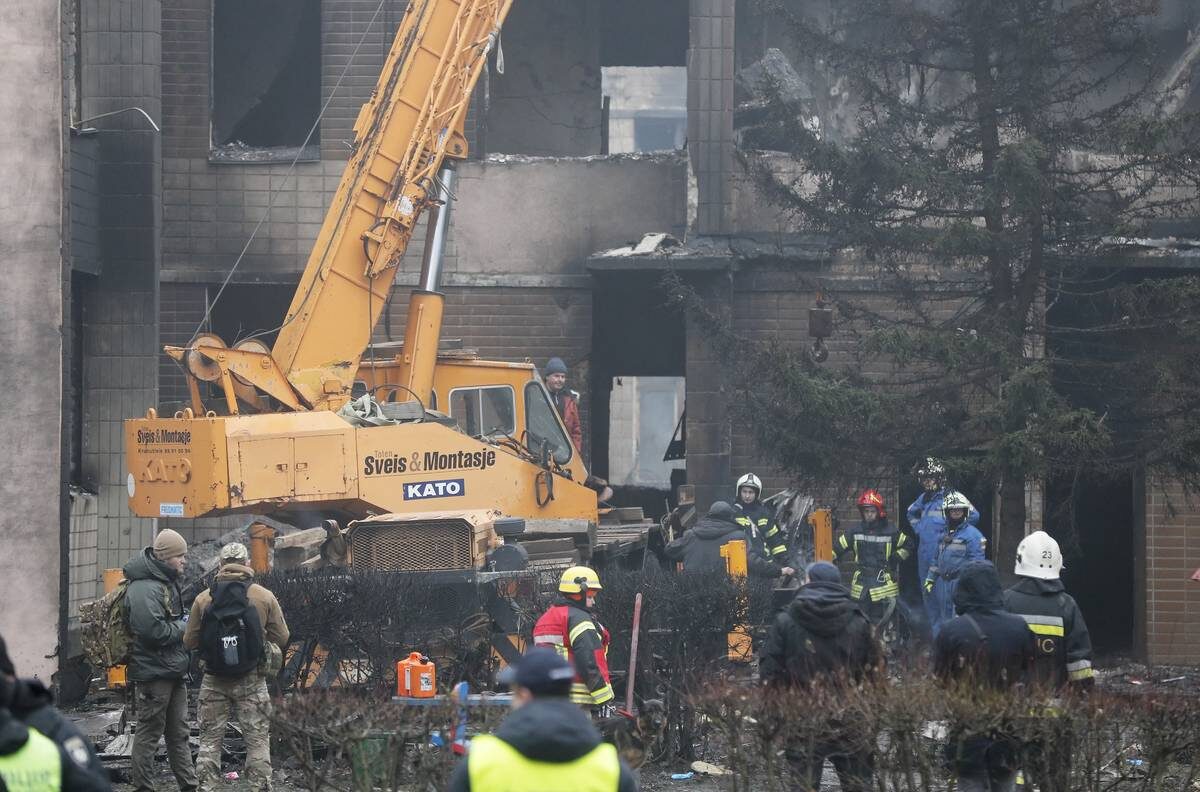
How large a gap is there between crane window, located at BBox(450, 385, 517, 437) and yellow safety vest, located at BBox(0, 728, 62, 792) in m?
10.7

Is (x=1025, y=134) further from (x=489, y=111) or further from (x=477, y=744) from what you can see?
(x=477, y=744)

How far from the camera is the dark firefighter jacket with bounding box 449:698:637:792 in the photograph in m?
4.57

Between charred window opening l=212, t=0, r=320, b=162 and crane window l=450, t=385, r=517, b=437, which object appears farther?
charred window opening l=212, t=0, r=320, b=162

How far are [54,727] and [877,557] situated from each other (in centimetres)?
1086

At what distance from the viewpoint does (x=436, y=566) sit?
12.1m

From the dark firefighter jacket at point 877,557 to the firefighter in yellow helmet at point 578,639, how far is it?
593 centimetres

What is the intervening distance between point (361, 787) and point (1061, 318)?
1244 centimetres

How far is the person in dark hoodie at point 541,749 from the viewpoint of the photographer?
15.0ft

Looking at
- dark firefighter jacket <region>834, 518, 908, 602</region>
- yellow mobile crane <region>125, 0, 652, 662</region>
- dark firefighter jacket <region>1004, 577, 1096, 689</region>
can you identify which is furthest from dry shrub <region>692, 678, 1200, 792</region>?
dark firefighter jacket <region>834, 518, 908, 602</region>

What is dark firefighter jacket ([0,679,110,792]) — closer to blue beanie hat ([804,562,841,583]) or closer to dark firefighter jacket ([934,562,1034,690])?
blue beanie hat ([804,562,841,583])

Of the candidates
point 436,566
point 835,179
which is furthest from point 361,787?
point 835,179

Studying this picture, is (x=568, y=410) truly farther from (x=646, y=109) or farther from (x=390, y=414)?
(x=646, y=109)

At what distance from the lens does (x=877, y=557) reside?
49.2 ft

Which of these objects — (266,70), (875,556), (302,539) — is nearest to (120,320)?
(302,539)
